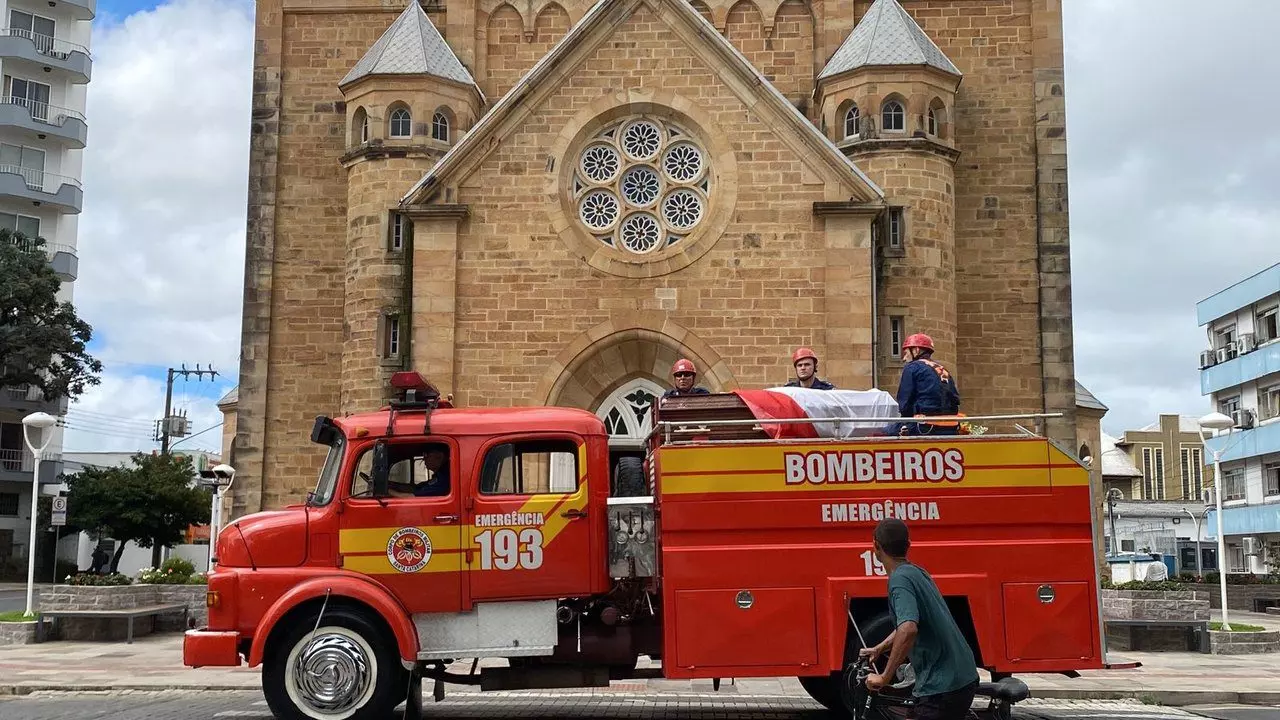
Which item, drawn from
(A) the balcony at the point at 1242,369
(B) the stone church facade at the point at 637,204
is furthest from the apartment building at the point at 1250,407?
(B) the stone church facade at the point at 637,204

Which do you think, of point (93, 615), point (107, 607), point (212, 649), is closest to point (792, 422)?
point (212, 649)

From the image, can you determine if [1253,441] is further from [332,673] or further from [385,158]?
[332,673]

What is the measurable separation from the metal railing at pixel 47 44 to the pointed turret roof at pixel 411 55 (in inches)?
1554

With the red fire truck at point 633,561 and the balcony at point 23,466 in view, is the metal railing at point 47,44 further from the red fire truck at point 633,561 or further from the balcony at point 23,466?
the red fire truck at point 633,561

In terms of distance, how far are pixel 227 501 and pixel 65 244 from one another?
36.5 m

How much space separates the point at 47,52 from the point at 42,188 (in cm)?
618

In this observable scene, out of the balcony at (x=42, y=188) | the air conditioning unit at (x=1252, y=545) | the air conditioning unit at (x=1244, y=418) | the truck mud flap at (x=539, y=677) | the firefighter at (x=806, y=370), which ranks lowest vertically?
the truck mud flap at (x=539, y=677)

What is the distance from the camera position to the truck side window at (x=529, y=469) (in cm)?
1046

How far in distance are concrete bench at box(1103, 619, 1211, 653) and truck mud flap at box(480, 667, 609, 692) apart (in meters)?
10.7

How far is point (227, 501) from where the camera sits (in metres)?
27.2

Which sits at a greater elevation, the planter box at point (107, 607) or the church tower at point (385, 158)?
the church tower at point (385, 158)

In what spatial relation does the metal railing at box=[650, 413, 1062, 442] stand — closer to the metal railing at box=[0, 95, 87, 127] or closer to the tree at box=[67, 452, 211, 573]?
the tree at box=[67, 452, 211, 573]

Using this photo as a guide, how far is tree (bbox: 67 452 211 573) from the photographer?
160 feet

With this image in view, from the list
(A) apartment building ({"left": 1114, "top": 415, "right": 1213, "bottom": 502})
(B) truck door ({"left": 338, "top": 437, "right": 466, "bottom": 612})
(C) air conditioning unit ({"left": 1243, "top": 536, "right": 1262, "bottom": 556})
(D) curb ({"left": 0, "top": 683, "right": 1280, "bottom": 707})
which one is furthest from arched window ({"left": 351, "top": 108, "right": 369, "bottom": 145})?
(A) apartment building ({"left": 1114, "top": 415, "right": 1213, "bottom": 502})
